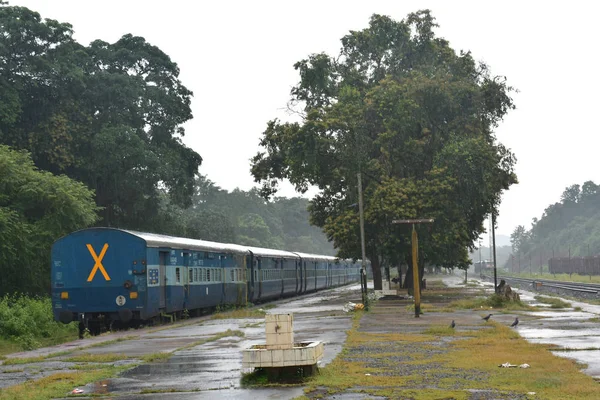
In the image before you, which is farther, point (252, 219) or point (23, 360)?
point (252, 219)

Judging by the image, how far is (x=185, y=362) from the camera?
16.6 metres

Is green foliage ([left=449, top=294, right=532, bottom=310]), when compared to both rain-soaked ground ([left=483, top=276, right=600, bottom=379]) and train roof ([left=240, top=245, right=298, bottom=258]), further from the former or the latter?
train roof ([left=240, top=245, right=298, bottom=258])

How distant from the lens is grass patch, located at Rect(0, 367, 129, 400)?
1245cm

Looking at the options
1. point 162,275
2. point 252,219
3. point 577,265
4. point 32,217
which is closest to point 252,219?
point 252,219

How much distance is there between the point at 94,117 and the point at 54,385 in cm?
4627

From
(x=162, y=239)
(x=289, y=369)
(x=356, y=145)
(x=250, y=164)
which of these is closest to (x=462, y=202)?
(x=356, y=145)

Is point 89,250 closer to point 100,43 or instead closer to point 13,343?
point 13,343

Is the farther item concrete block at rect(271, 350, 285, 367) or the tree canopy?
the tree canopy

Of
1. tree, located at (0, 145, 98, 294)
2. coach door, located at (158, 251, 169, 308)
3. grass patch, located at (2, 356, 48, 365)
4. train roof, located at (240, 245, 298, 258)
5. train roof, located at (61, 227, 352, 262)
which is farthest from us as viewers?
train roof, located at (240, 245, 298, 258)

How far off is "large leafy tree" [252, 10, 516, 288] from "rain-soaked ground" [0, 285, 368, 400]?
17920mm

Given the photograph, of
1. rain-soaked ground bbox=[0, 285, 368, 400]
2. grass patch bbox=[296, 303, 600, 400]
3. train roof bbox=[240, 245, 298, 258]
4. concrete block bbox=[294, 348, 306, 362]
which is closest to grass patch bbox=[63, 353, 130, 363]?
rain-soaked ground bbox=[0, 285, 368, 400]

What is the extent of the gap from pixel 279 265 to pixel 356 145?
29.3 ft

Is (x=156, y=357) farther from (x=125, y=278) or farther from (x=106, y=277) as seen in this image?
(x=106, y=277)

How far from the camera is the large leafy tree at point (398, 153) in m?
45.7
